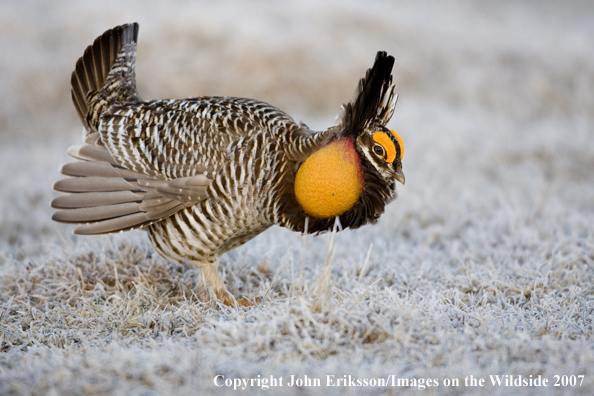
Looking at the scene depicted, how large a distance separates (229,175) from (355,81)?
6.82m

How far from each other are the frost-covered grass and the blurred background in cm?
4

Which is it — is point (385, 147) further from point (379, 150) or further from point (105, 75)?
point (105, 75)

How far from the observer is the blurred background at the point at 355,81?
6.05m

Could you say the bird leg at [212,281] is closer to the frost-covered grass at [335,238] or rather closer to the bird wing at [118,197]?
the frost-covered grass at [335,238]

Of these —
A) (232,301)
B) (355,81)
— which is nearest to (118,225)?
(232,301)

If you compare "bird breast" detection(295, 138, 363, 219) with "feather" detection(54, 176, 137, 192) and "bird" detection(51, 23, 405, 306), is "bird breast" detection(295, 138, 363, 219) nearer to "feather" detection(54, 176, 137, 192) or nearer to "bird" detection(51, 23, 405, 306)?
"bird" detection(51, 23, 405, 306)

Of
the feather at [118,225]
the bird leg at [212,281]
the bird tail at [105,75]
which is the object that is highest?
the bird tail at [105,75]

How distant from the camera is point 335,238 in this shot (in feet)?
16.3

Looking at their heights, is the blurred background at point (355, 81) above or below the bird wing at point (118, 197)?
above

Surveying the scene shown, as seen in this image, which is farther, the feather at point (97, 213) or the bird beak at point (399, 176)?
the feather at point (97, 213)

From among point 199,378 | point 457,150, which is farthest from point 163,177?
point 457,150

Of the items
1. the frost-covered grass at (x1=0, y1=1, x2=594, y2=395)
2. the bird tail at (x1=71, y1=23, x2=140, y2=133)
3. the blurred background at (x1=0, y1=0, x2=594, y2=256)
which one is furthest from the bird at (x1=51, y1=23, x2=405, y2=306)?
the blurred background at (x1=0, y1=0, x2=594, y2=256)

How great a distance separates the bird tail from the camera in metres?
4.21

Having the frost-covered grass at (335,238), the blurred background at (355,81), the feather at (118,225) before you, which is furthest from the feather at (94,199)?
the blurred background at (355,81)
